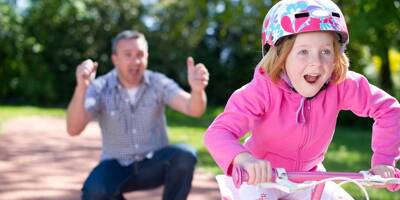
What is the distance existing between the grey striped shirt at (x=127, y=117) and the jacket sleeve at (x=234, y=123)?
76.1 inches

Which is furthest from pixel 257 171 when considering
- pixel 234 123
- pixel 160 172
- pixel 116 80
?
pixel 116 80

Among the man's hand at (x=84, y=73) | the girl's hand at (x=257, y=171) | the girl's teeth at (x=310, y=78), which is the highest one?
the girl's teeth at (x=310, y=78)

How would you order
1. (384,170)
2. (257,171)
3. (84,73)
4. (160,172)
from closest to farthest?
1. (257,171)
2. (384,170)
3. (84,73)
4. (160,172)

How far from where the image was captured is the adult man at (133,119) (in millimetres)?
4098

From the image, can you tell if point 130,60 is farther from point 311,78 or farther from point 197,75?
point 311,78

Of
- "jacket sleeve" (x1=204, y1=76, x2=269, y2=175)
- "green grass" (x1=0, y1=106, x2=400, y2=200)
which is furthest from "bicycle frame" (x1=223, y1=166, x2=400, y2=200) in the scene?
"green grass" (x1=0, y1=106, x2=400, y2=200)

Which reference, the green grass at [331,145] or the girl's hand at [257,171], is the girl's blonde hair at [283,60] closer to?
the girl's hand at [257,171]

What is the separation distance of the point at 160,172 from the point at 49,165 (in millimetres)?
3500

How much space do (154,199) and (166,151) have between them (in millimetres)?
1444

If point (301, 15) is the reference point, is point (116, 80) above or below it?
below

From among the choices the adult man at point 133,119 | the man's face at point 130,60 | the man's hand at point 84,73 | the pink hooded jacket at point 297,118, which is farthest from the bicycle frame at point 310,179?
the man's face at point 130,60

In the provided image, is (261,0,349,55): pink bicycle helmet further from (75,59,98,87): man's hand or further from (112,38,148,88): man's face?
(112,38,148,88): man's face

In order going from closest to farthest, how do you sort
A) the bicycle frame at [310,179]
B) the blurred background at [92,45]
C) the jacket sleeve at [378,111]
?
the bicycle frame at [310,179] < the jacket sleeve at [378,111] < the blurred background at [92,45]

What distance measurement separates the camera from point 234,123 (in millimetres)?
2439
